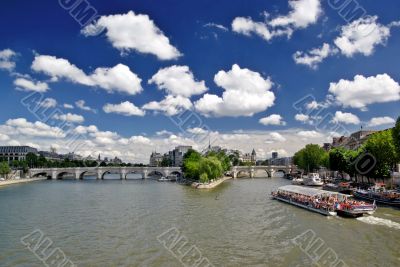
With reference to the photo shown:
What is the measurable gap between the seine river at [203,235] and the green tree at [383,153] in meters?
19.4

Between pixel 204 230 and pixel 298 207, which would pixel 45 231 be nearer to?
pixel 204 230

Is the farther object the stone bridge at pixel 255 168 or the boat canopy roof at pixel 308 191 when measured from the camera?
the stone bridge at pixel 255 168

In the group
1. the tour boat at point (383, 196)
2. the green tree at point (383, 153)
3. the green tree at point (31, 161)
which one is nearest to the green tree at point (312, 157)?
the green tree at point (383, 153)

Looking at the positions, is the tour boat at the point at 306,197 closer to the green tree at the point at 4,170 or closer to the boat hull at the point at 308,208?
the boat hull at the point at 308,208

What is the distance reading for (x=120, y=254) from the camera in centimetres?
2542

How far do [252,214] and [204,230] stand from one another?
10.3 m

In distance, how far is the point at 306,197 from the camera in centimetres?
4928

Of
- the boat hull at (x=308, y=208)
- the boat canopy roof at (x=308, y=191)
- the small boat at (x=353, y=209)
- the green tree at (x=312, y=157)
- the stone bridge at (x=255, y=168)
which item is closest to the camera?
the small boat at (x=353, y=209)

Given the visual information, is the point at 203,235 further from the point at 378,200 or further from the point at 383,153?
the point at 383,153

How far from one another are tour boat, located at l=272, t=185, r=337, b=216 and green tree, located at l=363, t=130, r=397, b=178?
17465 mm

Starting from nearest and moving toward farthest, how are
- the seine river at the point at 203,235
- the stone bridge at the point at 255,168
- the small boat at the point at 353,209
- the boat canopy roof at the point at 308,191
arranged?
the seine river at the point at 203,235, the small boat at the point at 353,209, the boat canopy roof at the point at 308,191, the stone bridge at the point at 255,168

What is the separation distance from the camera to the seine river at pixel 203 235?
2452 cm

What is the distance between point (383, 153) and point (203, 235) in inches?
1663

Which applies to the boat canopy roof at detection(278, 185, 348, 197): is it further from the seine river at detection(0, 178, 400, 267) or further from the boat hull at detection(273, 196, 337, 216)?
the seine river at detection(0, 178, 400, 267)
